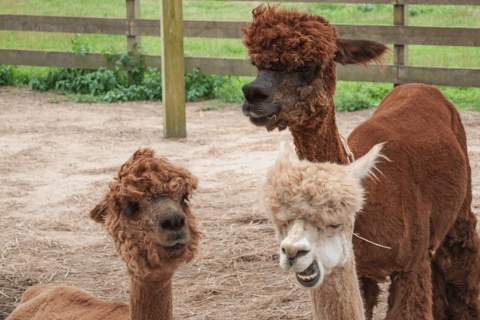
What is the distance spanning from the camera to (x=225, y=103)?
992 centimetres

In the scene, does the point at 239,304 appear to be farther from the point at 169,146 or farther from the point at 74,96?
the point at 74,96

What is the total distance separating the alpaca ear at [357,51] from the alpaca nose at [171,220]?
116 centimetres

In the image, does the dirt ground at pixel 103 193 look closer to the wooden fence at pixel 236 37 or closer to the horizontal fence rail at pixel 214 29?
the wooden fence at pixel 236 37

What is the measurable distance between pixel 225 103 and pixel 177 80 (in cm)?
246

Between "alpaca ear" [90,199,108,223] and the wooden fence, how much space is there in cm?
527

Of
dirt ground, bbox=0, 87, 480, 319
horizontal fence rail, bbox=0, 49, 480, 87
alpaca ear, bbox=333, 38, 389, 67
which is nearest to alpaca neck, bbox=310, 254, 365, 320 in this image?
dirt ground, bbox=0, 87, 480, 319

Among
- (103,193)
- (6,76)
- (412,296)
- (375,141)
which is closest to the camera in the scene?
(412,296)

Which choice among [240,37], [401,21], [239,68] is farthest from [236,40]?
[401,21]

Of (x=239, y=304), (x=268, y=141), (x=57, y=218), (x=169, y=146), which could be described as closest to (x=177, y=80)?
(x=169, y=146)

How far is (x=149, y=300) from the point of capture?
8.00 feet

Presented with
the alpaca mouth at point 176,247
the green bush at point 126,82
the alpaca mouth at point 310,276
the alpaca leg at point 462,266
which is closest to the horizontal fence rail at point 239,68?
the green bush at point 126,82

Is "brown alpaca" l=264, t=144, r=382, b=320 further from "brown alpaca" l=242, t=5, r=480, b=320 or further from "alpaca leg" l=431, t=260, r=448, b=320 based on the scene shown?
"alpaca leg" l=431, t=260, r=448, b=320

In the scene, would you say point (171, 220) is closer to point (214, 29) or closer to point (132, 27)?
point (214, 29)

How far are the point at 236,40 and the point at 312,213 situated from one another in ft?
42.0
